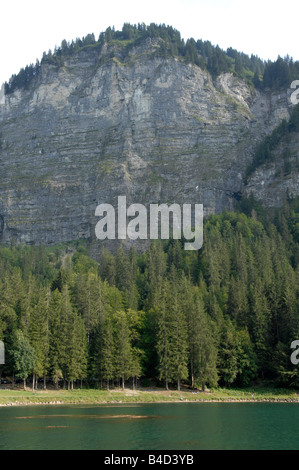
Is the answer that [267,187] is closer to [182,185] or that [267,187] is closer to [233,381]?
[182,185]

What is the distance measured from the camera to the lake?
35375 mm

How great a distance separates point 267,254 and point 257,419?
81205mm

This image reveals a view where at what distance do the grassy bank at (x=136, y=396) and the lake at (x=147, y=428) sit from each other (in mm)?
7678

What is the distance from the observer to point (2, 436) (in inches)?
1490

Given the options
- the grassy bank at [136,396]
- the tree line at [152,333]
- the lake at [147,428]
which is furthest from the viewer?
the tree line at [152,333]

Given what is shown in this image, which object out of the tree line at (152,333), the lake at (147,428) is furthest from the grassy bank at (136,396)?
the lake at (147,428)

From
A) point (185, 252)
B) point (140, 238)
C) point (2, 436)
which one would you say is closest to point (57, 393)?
point (2, 436)

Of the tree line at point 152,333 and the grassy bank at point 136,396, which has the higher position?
the tree line at point 152,333

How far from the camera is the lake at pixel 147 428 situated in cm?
3538

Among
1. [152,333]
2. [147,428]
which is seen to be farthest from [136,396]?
[147,428]

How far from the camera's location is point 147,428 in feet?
138

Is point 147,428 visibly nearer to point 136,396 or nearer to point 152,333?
point 136,396

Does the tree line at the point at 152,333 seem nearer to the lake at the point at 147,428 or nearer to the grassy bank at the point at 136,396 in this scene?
the grassy bank at the point at 136,396

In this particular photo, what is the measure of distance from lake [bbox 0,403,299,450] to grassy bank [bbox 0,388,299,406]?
7678mm
